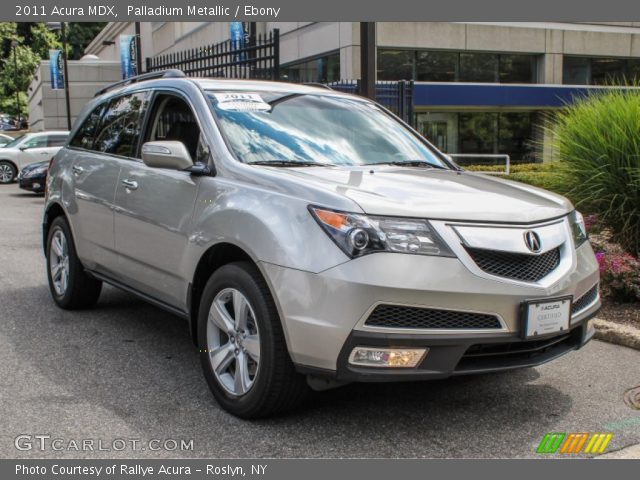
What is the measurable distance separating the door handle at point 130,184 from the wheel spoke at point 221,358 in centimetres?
149

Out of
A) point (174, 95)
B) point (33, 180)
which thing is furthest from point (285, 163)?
point (33, 180)

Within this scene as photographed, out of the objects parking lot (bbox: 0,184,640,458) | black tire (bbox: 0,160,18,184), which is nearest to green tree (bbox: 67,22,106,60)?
black tire (bbox: 0,160,18,184)

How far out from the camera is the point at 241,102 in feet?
15.6

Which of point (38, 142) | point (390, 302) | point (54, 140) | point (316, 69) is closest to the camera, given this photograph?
point (390, 302)

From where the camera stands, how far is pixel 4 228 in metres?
12.4

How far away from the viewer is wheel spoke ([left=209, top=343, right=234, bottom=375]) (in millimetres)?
4012

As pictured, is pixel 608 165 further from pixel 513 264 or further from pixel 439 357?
pixel 439 357

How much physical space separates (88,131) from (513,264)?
4.09m

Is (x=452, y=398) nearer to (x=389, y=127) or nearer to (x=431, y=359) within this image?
(x=431, y=359)

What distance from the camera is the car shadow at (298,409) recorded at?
12.0ft

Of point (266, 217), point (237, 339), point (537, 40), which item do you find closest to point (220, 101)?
point (266, 217)

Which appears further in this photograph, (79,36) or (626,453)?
(79,36)

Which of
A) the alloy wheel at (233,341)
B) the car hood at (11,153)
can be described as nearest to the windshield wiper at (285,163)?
the alloy wheel at (233,341)

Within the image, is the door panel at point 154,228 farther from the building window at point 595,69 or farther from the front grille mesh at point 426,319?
the building window at point 595,69
